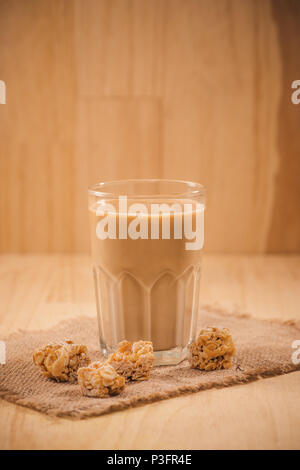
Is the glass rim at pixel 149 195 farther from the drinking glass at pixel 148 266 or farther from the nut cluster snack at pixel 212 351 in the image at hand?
the nut cluster snack at pixel 212 351

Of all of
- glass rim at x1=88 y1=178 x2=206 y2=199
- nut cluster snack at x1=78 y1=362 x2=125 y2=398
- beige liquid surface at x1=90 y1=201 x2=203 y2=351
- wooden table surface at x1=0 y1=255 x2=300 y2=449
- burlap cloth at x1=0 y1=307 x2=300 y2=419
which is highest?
glass rim at x1=88 y1=178 x2=206 y2=199

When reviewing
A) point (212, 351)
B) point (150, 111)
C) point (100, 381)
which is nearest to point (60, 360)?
point (100, 381)

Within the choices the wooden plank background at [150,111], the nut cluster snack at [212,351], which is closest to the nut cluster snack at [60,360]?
the nut cluster snack at [212,351]

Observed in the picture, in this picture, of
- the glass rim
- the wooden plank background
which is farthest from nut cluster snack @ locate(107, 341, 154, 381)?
the wooden plank background

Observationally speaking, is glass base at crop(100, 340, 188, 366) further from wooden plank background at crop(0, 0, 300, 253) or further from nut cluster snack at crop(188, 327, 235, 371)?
wooden plank background at crop(0, 0, 300, 253)

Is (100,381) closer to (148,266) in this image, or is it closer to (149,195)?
(148,266)

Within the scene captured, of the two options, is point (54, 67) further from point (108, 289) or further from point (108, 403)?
point (108, 403)

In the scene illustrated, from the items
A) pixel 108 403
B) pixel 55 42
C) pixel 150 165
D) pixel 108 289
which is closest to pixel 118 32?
pixel 55 42
